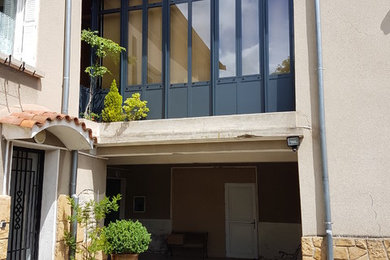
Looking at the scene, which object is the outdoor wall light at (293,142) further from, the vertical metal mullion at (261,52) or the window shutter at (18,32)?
the window shutter at (18,32)

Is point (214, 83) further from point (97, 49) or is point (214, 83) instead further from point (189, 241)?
point (189, 241)

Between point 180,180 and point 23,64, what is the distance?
719 centimetres

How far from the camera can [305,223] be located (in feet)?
21.5

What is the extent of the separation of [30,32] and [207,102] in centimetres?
364

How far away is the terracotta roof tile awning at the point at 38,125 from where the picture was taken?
18.6ft

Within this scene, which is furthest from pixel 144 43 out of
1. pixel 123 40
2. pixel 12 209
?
pixel 12 209

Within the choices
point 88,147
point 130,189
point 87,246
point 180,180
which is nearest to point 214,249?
point 180,180

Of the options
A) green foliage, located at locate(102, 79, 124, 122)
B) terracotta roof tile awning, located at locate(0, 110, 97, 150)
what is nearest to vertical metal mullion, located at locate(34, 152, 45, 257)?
terracotta roof tile awning, located at locate(0, 110, 97, 150)

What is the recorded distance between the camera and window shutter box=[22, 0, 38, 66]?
22.2 ft

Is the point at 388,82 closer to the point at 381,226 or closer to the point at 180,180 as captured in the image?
the point at 381,226

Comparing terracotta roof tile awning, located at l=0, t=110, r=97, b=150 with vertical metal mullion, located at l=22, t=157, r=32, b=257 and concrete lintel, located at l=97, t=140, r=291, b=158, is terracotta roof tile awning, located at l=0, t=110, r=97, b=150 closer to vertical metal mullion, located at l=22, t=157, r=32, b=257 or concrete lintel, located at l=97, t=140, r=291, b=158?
vertical metal mullion, located at l=22, t=157, r=32, b=257

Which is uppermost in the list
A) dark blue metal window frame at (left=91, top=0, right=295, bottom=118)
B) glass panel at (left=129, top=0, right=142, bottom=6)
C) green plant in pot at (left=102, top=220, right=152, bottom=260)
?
glass panel at (left=129, top=0, right=142, bottom=6)

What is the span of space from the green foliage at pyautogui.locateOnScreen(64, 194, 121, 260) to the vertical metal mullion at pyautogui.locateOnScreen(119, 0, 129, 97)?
2.70 meters

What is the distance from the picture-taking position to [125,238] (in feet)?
25.3
